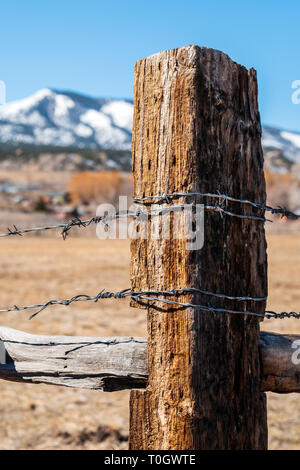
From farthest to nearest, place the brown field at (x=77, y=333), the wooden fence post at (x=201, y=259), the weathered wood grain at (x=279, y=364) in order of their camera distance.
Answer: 1. the brown field at (x=77, y=333)
2. the weathered wood grain at (x=279, y=364)
3. the wooden fence post at (x=201, y=259)

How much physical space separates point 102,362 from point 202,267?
2.13 feet

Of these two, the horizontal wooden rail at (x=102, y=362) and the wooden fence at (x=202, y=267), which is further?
the horizontal wooden rail at (x=102, y=362)

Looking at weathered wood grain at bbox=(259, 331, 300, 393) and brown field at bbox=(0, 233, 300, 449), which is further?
brown field at bbox=(0, 233, 300, 449)

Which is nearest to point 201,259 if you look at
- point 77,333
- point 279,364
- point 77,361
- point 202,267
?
point 202,267

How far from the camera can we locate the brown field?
5.01 metres

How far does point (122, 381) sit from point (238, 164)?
104cm

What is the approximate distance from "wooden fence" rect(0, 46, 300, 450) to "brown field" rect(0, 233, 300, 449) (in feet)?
9.91

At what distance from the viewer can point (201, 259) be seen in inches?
76.3

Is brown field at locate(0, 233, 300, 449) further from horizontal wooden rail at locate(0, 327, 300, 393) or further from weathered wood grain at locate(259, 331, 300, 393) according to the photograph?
weathered wood grain at locate(259, 331, 300, 393)

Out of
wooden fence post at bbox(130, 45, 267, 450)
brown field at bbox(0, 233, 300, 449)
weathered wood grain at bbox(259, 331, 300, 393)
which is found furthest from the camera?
brown field at bbox(0, 233, 300, 449)

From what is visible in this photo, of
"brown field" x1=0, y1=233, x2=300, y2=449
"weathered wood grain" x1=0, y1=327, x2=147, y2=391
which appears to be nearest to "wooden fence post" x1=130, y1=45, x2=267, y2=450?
"weathered wood grain" x1=0, y1=327, x2=147, y2=391

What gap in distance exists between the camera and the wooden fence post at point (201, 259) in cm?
195

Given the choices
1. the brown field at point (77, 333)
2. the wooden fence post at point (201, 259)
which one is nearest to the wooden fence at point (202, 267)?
the wooden fence post at point (201, 259)

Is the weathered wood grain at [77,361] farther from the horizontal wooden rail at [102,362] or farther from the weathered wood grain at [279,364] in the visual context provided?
the weathered wood grain at [279,364]
